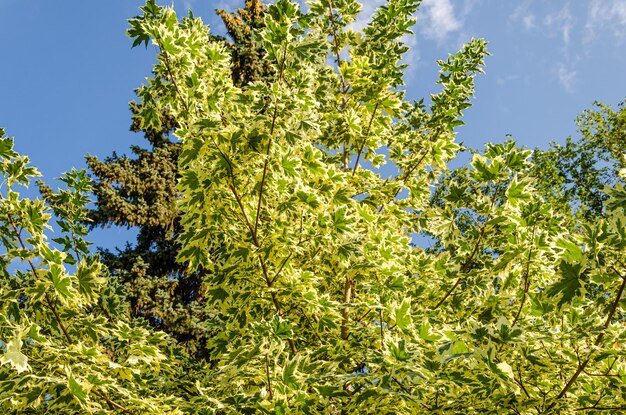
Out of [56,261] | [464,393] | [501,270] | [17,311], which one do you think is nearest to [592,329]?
[501,270]

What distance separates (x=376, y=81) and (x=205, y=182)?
7.36ft

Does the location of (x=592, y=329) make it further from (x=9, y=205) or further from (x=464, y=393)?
(x=9, y=205)

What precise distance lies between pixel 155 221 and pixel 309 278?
12.4m

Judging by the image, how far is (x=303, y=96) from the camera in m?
3.63

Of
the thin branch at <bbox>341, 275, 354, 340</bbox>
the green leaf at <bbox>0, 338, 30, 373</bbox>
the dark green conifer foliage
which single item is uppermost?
the dark green conifer foliage

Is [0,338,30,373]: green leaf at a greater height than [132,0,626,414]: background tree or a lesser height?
lesser

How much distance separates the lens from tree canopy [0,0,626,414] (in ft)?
9.70

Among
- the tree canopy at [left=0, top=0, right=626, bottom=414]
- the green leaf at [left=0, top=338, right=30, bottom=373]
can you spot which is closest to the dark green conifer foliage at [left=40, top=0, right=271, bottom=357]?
the tree canopy at [left=0, top=0, right=626, bottom=414]

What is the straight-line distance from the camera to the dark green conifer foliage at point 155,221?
45.0 feet

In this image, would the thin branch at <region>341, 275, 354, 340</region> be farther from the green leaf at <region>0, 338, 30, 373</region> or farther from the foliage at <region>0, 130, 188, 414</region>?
the green leaf at <region>0, 338, 30, 373</region>

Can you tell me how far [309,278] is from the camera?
386 cm

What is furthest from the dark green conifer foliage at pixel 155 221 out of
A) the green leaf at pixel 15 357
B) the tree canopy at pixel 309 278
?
the green leaf at pixel 15 357

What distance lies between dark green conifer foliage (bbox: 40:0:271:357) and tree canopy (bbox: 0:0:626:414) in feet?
29.8

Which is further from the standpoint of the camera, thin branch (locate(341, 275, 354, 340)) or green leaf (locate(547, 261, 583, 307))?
thin branch (locate(341, 275, 354, 340))
